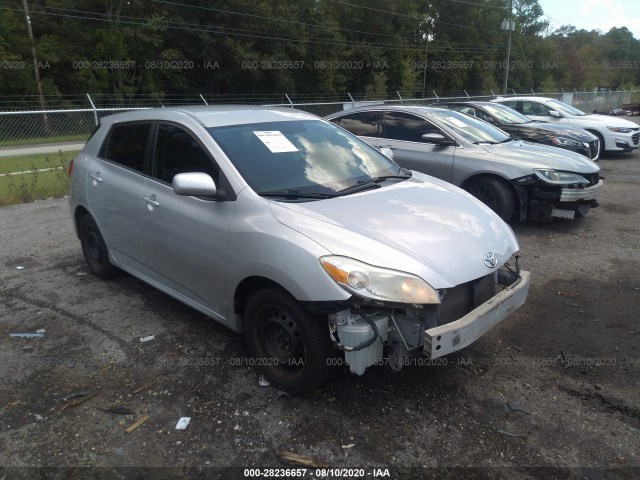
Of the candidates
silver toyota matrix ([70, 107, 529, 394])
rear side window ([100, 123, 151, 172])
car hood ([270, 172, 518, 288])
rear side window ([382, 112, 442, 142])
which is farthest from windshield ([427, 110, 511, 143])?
rear side window ([100, 123, 151, 172])

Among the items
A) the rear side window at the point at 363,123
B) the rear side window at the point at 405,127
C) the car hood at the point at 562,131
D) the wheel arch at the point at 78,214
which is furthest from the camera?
the car hood at the point at 562,131

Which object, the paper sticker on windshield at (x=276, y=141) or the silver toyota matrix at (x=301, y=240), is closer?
the silver toyota matrix at (x=301, y=240)

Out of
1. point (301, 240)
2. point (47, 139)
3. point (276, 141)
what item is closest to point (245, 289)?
point (301, 240)

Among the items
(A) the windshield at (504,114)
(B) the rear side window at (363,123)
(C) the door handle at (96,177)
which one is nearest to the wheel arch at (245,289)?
(C) the door handle at (96,177)

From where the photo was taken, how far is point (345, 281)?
2.68 metres

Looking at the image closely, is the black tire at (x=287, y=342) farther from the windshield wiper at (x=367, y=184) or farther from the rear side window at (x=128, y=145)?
the rear side window at (x=128, y=145)

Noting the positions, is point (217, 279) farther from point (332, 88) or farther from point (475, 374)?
point (332, 88)

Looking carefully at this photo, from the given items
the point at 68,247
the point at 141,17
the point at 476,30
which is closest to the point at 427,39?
the point at 476,30

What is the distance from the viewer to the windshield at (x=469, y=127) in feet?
23.8

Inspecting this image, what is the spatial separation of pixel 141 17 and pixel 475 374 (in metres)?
36.6

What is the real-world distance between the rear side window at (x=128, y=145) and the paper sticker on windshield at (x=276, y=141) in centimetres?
110

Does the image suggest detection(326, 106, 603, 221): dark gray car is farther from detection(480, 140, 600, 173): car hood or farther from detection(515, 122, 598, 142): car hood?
detection(515, 122, 598, 142): car hood

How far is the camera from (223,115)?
3.95 metres

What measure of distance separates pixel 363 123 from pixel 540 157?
274 cm
